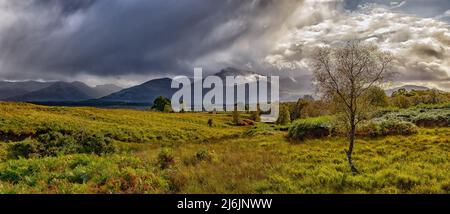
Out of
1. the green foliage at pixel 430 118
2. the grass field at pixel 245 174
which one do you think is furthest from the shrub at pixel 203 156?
the green foliage at pixel 430 118

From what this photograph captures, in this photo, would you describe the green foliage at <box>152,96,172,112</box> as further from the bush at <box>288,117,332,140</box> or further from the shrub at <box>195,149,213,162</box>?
the shrub at <box>195,149,213,162</box>

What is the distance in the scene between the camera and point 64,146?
923 inches

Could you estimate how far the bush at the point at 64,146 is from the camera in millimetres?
22794

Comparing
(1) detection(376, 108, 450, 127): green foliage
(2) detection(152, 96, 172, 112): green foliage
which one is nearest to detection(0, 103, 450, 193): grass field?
(1) detection(376, 108, 450, 127): green foliage

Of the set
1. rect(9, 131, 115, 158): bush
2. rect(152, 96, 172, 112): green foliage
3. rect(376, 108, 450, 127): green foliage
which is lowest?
rect(9, 131, 115, 158): bush

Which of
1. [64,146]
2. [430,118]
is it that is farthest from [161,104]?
[430,118]

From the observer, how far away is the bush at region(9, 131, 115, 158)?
74.8 feet

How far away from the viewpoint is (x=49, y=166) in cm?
1359

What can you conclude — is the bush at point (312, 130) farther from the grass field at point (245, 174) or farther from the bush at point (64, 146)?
the bush at point (64, 146)

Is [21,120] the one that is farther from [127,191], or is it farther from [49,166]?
[127,191]

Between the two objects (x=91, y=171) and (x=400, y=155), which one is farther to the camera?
(x=400, y=155)

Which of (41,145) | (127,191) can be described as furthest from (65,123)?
(127,191)
